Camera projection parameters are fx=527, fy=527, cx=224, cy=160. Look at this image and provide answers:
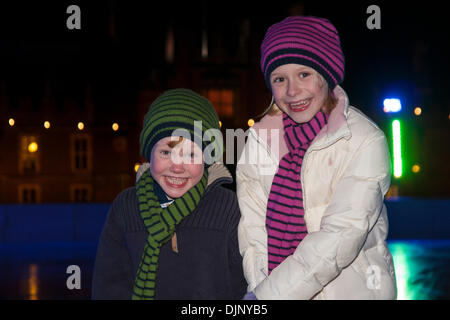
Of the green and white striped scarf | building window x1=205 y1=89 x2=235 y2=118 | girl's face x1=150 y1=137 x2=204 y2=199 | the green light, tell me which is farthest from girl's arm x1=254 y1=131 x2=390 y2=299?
building window x1=205 y1=89 x2=235 y2=118

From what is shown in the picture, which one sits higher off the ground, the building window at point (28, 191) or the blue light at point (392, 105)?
the blue light at point (392, 105)

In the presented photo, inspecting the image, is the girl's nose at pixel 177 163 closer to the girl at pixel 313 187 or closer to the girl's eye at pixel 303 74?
the girl at pixel 313 187

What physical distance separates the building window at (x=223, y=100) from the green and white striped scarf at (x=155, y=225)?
20172 mm

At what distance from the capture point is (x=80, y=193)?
23.7 meters

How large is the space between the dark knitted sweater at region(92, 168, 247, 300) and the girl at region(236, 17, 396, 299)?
0.53 ft

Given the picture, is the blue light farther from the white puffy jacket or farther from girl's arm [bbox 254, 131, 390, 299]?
girl's arm [bbox 254, 131, 390, 299]

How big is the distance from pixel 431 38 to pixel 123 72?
1357cm

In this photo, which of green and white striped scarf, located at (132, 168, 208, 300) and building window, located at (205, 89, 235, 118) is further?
building window, located at (205, 89, 235, 118)

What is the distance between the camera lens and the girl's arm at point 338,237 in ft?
6.59

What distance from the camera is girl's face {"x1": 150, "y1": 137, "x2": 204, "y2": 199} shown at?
8.02ft

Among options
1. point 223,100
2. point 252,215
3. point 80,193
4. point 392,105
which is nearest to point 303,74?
point 252,215

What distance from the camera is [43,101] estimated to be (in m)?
23.9

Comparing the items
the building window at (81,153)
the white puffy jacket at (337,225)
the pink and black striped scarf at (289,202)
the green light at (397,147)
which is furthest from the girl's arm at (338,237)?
the building window at (81,153)

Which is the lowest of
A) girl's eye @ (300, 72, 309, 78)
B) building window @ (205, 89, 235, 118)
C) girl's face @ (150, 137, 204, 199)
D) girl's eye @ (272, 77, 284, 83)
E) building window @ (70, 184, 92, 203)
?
building window @ (70, 184, 92, 203)
